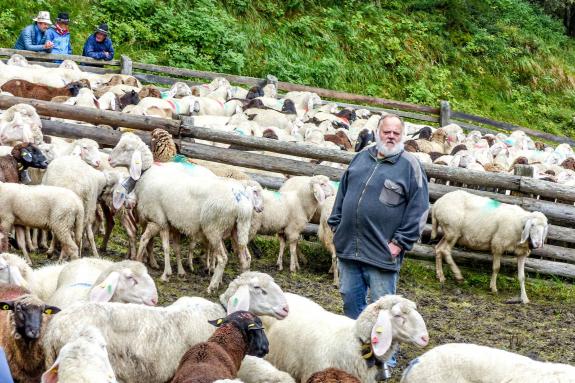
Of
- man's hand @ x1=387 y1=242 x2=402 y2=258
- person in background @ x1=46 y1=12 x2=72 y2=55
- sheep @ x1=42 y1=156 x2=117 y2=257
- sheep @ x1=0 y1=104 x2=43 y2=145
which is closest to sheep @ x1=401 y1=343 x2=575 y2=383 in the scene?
man's hand @ x1=387 y1=242 x2=402 y2=258

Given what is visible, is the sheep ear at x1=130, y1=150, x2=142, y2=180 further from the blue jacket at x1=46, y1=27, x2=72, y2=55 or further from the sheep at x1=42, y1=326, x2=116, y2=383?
the blue jacket at x1=46, y1=27, x2=72, y2=55

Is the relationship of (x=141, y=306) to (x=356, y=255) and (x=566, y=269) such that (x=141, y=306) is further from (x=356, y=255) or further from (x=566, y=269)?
(x=566, y=269)

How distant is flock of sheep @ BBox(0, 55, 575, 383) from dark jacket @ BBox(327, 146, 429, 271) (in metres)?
0.64

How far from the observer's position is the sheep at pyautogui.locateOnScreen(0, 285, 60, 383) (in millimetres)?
6668

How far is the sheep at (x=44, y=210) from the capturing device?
9984mm

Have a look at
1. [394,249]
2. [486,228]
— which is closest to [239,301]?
[394,249]

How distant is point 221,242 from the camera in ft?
34.5

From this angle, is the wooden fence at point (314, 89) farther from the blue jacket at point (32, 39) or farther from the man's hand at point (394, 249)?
the man's hand at point (394, 249)

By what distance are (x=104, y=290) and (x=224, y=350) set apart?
123cm

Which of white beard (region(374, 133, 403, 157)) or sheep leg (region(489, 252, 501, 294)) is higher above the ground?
white beard (region(374, 133, 403, 157))

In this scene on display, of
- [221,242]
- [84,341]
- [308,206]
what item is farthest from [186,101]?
[84,341]

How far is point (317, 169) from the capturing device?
1309 centimetres

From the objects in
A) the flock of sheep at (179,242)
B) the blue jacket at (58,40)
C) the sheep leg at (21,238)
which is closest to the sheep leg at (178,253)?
the flock of sheep at (179,242)

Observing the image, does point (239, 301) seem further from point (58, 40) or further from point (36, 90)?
point (58, 40)
